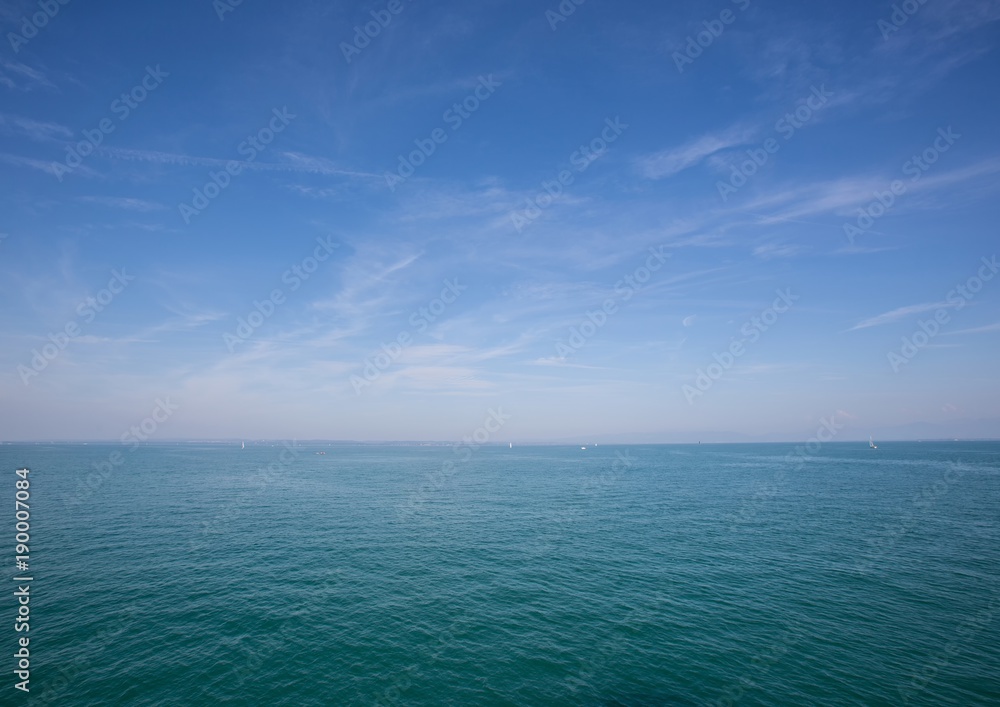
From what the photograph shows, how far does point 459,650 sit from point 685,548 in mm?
41271

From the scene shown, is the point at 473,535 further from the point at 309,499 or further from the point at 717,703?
the point at 309,499

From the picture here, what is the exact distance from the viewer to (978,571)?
5166cm

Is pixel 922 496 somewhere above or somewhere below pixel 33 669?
below

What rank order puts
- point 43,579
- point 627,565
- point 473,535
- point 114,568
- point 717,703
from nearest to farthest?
point 717,703, point 43,579, point 114,568, point 627,565, point 473,535

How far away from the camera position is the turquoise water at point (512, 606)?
104 ft

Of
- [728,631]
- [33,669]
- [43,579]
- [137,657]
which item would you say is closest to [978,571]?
[728,631]

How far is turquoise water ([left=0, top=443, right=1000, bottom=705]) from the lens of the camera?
31750 mm

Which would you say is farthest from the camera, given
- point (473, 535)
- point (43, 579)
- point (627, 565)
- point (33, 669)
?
point (473, 535)

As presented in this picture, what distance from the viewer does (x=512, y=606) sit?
44.2 meters

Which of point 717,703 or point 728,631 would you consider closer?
point 717,703
